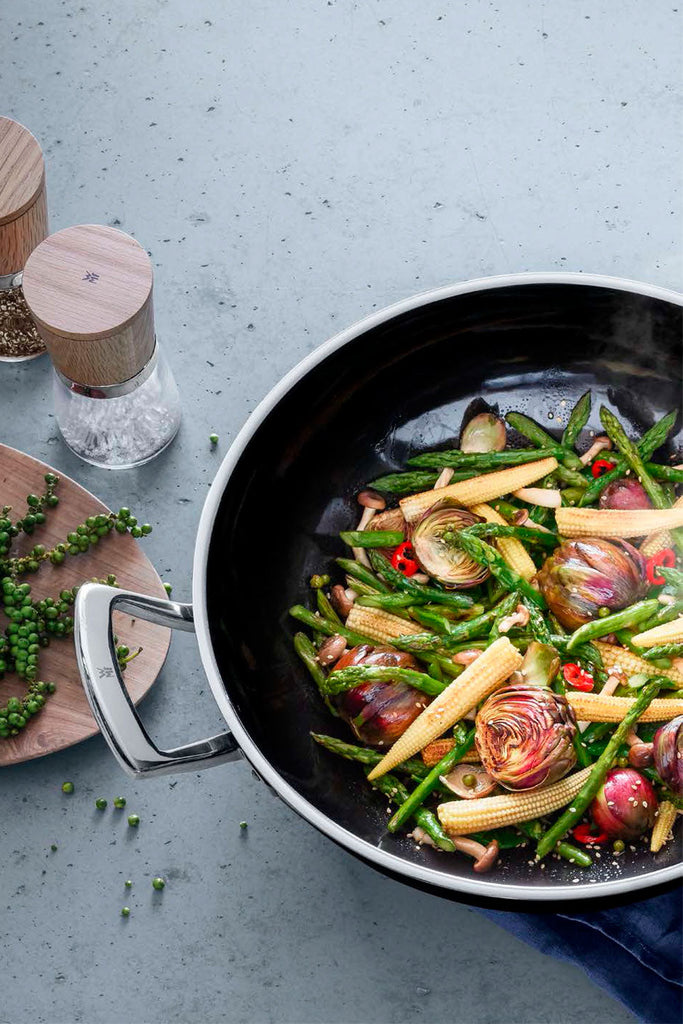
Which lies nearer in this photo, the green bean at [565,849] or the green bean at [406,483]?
the green bean at [565,849]

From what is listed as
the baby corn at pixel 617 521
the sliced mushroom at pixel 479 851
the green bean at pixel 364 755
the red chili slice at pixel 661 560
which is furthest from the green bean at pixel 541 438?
the sliced mushroom at pixel 479 851

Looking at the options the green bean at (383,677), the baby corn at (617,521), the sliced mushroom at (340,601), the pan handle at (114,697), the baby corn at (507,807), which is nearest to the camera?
the pan handle at (114,697)

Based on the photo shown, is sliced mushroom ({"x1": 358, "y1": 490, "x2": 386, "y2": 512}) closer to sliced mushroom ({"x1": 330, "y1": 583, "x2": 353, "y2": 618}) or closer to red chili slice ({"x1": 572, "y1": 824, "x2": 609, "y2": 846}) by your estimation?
sliced mushroom ({"x1": 330, "y1": 583, "x2": 353, "y2": 618})

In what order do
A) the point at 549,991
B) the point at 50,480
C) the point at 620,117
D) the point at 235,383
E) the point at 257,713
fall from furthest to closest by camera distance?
the point at 620,117
the point at 235,383
the point at 50,480
the point at 549,991
the point at 257,713

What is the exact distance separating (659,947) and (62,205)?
2212 mm

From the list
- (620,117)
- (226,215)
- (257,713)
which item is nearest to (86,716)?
(257,713)

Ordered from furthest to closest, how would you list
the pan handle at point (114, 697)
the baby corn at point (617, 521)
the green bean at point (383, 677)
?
the baby corn at point (617, 521) < the green bean at point (383, 677) < the pan handle at point (114, 697)

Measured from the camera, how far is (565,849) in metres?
2.18

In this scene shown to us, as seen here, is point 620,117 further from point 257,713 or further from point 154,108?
point 257,713

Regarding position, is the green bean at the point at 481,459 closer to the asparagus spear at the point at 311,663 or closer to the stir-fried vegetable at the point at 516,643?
the stir-fried vegetable at the point at 516,643

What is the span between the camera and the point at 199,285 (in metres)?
2.95

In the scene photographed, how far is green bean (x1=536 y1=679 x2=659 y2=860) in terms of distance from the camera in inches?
84.7

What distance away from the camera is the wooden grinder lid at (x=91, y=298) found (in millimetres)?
2361

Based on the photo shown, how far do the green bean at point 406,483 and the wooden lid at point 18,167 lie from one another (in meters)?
0.96
